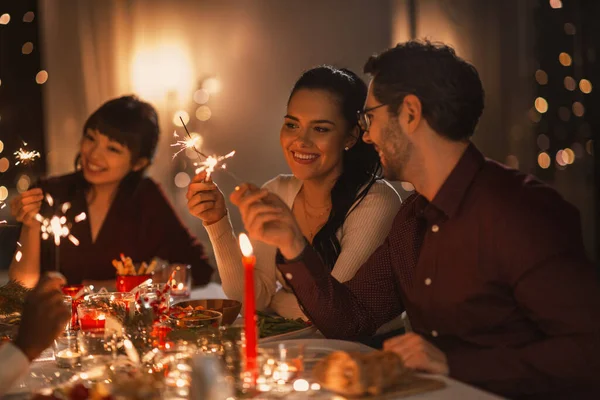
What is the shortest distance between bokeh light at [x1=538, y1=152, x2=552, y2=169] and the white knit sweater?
3.03m

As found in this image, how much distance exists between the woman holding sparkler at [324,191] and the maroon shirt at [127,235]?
0.75 metres

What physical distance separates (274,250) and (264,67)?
2.99 metres

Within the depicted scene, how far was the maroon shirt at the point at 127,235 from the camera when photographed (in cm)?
335

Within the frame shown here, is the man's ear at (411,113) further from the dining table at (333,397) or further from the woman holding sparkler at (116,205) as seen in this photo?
the woman holding sparkler at (116,205)

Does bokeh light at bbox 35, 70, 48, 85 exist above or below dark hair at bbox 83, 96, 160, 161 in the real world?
above

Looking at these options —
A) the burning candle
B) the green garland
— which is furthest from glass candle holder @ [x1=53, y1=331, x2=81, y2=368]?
the green garland

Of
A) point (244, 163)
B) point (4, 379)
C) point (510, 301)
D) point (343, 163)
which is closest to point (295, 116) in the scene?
point (343, 163)

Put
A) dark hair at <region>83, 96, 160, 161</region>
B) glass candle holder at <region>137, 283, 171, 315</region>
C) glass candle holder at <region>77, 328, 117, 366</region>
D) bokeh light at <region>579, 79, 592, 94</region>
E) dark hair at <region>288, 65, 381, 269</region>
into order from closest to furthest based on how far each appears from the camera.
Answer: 1. glass candle holder at <region>77, 328, 117, 366</region>
2. glass candle holder at <region>137, 283, 171, 315</region>
3. dark hair at <region>288, 65, 381, 269</region>
4. dark hair at <region>83, 96, 160, 161</region>
5. bokeh light at <region>579, 79, 592, 94</region>

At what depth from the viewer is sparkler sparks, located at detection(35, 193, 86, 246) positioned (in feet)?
10.0

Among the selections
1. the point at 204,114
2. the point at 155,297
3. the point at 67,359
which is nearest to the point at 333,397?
the point at 67,359

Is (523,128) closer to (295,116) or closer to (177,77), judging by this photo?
(177,77)

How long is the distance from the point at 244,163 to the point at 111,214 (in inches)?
82.3

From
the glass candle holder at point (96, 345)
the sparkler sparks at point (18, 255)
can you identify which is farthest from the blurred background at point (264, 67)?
the glass candle holder at point (96, 345)

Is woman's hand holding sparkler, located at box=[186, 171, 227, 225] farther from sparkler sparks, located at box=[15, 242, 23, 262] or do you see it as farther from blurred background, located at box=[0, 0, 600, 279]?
blurred background, located at box=[0, 0, 600, 279]
